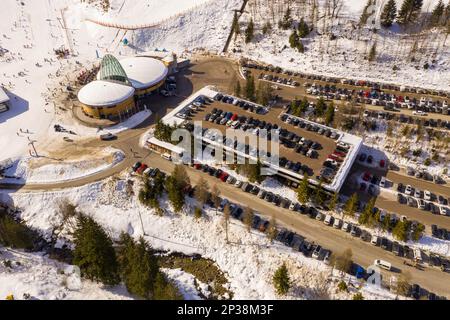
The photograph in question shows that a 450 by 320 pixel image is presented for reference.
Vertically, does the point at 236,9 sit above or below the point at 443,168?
above

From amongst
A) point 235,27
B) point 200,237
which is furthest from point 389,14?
point 200,237

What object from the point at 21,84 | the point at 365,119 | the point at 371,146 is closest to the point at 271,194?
the point at 371,146

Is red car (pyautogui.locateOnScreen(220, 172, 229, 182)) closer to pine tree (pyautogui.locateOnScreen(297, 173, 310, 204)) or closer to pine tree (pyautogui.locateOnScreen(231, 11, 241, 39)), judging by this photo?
pine tree (pyautogui.locateOnScreen(297, 173, 310, 204))

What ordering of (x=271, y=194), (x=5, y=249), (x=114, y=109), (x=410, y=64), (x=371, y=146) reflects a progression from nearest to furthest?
(x=5, y=249)
(x=271, y=194)
(x=371, y=146)
(x=114, y=109)
(x=410, y=64)

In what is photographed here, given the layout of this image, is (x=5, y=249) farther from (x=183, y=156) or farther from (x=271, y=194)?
(x=271, y=194)

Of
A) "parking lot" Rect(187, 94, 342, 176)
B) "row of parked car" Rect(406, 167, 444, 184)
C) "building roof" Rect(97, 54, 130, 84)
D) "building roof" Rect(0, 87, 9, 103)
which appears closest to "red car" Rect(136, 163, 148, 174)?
"parking lot" Rect(187, 94, 342, 176)

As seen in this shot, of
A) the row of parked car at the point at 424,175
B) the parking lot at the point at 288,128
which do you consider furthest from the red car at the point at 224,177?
the row of parked car at the point at 424,175
